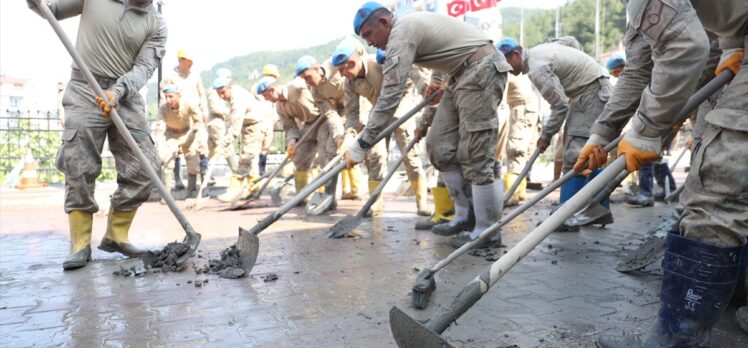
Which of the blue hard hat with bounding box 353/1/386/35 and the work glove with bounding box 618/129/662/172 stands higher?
the blue hard hat with bounding box 353/1/386/35

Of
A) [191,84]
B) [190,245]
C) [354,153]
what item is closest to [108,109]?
[190,245]

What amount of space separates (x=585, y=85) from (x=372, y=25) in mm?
2010

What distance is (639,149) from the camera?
2170mm

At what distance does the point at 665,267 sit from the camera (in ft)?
6.76

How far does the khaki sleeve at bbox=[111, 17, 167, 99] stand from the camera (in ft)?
12.5

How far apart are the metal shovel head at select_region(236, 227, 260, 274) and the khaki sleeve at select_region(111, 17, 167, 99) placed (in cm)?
124

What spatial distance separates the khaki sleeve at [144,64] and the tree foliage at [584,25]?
2404 inches

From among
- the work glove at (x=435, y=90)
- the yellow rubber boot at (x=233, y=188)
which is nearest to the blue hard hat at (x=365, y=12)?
the work glove at (x=435, y=90)

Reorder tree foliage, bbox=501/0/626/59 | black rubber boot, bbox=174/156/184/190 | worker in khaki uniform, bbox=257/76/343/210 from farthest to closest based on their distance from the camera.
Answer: tree foliage, bbox=501/0/626/59 → black rubber boot, bbox=174/156/184/190 → worker in khaki uniform, bbox=257/76/343/210

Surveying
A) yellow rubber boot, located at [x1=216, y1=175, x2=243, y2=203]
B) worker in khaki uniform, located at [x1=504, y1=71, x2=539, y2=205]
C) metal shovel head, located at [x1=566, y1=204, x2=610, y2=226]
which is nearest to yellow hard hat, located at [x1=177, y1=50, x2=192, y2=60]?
yellow rubber boot, located at [x1=216, y1=175, x2=243, y2=203]

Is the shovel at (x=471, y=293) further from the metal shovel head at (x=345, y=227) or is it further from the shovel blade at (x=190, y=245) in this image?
the metal shovel head at (x=345, y=227)

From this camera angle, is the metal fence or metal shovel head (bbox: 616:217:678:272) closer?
metal shovel head (bbox: 616:217:678:272)

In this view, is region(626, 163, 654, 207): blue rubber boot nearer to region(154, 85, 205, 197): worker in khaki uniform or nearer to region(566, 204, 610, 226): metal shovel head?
region(566, 204, 610, 226): metal shovel head

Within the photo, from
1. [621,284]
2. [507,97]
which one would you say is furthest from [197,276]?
[507,97]
